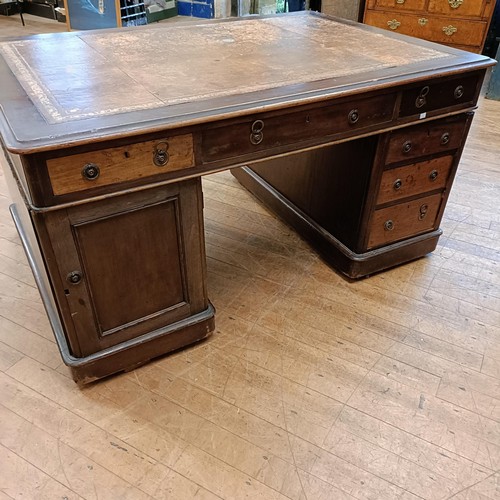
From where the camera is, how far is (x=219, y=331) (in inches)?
65.5

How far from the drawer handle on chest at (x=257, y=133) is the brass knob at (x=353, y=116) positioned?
30 cm

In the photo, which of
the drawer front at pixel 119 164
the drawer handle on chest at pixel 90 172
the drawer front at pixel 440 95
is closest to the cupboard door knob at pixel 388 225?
the drawer front at pixel 440 95

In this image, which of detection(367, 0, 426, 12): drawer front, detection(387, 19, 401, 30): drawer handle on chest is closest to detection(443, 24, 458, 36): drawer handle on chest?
detection(367, 0, 426, 12): drawer front

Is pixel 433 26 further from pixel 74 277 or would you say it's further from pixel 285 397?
pixel 74 277

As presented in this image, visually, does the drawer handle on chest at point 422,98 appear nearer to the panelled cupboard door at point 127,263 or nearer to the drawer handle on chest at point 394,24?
the panelled cupboard door at point 127,263

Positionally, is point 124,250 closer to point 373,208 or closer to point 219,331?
point 219,331

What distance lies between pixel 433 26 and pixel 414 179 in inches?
107

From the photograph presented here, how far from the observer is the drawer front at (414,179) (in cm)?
170

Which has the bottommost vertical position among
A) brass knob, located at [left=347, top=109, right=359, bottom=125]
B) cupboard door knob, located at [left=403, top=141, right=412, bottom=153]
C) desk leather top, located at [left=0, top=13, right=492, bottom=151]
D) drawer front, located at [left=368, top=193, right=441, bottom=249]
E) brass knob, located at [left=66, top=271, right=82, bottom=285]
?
drawer front, located at [left=368, top=193, right=441, bottom=249]

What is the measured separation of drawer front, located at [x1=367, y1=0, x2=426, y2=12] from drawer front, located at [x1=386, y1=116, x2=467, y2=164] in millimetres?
2642

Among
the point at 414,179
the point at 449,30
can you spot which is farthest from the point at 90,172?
the point at 449,30

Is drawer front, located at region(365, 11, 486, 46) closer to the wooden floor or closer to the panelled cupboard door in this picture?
the wooden floor

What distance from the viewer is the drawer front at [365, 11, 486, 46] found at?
12.2ft

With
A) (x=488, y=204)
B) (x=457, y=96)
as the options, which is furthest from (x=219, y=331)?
(x=488, y=204)
